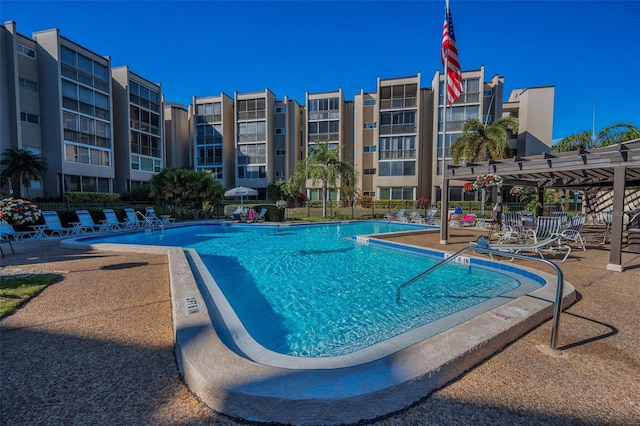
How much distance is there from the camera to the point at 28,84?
22984 mm

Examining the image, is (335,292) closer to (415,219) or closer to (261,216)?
(261,216)

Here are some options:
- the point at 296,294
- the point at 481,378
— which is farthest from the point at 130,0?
the point at 481,378

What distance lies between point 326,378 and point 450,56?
11734 mm

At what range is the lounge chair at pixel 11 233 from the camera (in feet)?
32.0

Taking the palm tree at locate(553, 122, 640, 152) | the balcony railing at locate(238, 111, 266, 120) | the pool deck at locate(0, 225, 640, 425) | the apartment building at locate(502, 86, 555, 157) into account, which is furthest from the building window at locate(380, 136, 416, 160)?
the pool deck at locate(0, 225, 640, 425)

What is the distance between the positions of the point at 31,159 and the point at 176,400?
2671 cm

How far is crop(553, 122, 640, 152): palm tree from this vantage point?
1895 centimetres

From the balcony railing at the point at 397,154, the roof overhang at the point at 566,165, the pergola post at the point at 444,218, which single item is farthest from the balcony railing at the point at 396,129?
the pergola post at the point at 444,218

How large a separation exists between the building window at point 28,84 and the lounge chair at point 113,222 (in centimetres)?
1686

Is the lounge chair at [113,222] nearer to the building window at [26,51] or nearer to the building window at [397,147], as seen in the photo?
the building window at [26,51]

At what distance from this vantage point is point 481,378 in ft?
8.41

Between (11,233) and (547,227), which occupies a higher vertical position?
(547,227)

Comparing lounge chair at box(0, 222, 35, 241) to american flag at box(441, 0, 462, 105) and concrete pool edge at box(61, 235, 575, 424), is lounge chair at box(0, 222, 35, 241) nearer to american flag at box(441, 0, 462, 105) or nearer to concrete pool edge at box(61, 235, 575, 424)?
concrete pool edge at box(61, 235, 575, 424)

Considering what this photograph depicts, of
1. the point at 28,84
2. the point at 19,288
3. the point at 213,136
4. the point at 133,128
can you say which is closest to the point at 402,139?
the point at 213,136
